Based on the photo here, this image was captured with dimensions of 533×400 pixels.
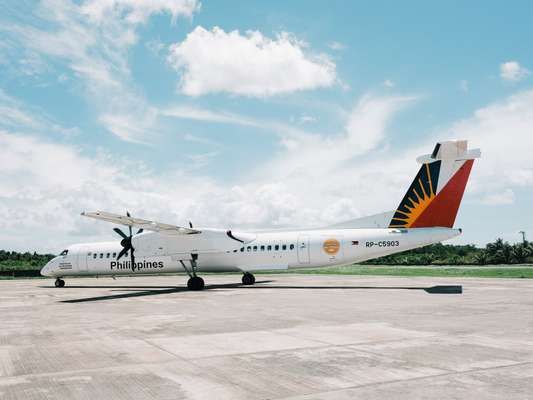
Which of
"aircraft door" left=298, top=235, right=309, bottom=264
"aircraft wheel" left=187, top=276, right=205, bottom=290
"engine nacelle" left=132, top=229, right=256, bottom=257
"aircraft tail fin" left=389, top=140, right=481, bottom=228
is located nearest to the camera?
"aircraft tail fin" left=389, top=140, right=481, bottom=228

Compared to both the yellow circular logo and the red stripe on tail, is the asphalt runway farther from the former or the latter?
the yellow circular logo

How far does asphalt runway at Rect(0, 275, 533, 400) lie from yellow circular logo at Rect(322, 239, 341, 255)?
8.80 m

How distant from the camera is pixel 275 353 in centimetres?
853

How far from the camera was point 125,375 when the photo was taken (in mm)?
7062

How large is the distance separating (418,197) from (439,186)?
3.73 ft

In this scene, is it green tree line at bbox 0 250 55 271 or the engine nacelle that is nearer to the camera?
the engine nacelle

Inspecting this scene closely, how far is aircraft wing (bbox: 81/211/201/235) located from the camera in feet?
74.8

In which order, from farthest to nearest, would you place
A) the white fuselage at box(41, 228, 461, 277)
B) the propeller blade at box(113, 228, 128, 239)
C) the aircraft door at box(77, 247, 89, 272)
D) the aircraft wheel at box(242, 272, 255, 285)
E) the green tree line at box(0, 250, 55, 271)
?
the green tree line at box(0, 250, 55, 271), the aircraft door at box(77, 247, 89, 272), the aircraft wheel at box(242, 272, 255, 285), the propeller blade at box(113, 228, 128, 239), the white fuselage at box(41, 228, 461, 277)

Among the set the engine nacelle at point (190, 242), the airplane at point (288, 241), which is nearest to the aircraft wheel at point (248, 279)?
the airplane at point (288, 241)

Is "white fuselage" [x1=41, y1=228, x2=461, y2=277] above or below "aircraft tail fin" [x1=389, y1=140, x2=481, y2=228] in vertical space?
below

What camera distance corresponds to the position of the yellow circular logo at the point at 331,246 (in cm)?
2470

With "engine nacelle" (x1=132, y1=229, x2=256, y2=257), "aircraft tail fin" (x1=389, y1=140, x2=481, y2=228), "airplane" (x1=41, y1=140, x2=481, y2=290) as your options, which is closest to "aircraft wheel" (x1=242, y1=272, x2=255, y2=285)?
"airplane" (x1=41, y1=140, x2=481, y2=290)

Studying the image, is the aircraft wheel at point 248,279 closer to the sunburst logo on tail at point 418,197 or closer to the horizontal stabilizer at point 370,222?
the horizontal stabilizer at point 370,222

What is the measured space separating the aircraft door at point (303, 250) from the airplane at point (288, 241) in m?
0.05
